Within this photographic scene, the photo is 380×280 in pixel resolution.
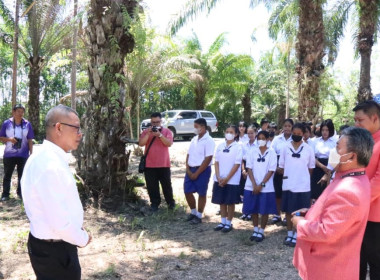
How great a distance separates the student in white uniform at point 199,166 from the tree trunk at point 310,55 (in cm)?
454

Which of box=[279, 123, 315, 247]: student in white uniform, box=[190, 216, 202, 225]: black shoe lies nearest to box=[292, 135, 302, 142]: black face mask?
box=[279, 123, 315, 247]: student in white uniform

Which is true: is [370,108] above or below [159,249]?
above

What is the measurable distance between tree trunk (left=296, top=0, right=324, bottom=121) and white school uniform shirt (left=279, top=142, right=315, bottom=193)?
15.5 feet

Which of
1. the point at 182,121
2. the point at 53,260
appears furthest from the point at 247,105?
the point at 53,260

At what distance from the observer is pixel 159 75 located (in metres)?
17.8

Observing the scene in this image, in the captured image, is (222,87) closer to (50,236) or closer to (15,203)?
(15,203)

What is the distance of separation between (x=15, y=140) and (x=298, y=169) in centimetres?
485

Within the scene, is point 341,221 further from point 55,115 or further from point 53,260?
point 55,115

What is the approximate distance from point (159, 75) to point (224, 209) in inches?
472

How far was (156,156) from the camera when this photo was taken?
7203 millimetres

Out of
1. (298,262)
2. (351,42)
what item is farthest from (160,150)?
(351,42)

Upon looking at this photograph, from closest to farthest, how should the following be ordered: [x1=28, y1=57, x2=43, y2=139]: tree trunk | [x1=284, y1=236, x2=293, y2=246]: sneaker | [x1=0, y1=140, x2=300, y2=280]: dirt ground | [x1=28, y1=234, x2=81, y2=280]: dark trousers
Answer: [x1=28, y1=234, x2=81, y2=280]: dark trousers, [x1=0, y1=140, x2=300, y2=280]: dirt ground, [x1=284, y1=236, x2=293, y2=246]: sneaker, [x1=28, y1=57, x2=43, y2=139]: tree trunk

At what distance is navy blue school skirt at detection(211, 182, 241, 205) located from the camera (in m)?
6.40

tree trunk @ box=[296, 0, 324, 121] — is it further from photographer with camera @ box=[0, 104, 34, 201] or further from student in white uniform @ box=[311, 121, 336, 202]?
photographer with camera @ box=[0, 104, 34, 201]
